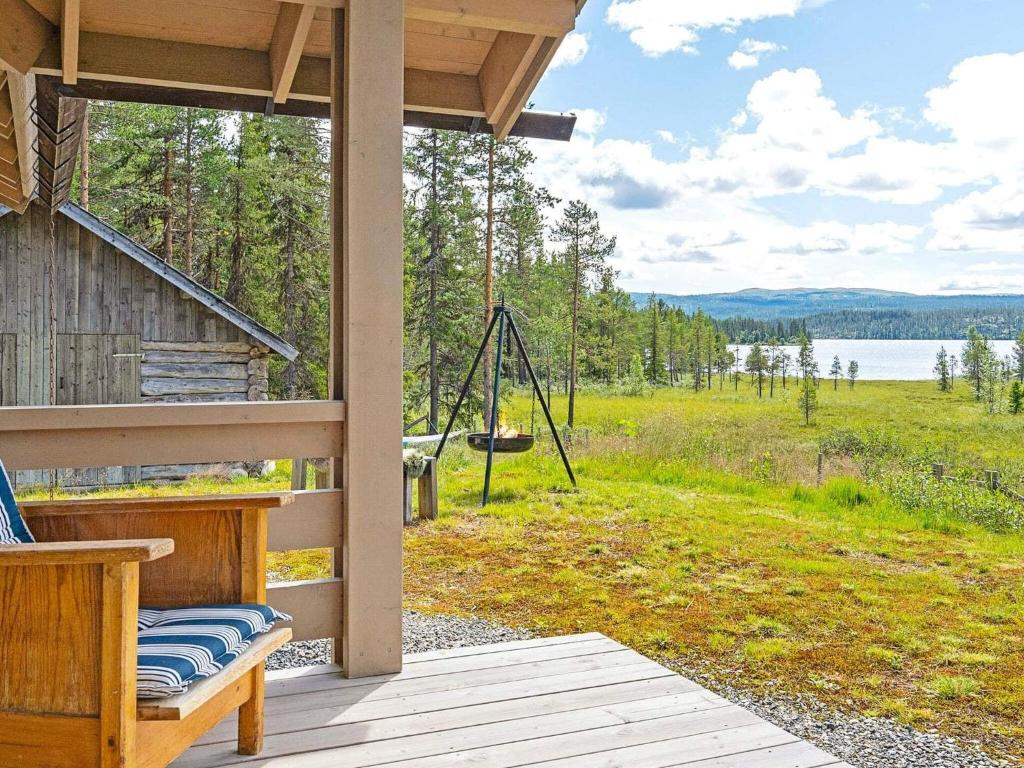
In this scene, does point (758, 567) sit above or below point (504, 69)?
below

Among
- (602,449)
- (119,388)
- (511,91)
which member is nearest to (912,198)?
(602,449)

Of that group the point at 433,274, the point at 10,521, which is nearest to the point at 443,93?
the point at 10,521

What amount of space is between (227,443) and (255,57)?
5.04 feet

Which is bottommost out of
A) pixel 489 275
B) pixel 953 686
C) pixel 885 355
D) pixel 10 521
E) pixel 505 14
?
pixel 953 686

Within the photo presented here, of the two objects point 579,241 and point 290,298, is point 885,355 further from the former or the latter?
point 290,298

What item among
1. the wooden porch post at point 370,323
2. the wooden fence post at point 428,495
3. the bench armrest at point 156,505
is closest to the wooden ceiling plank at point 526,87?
the wooden porch post at point 370,323

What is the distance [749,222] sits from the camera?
43250 millimetres

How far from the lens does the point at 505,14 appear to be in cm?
247

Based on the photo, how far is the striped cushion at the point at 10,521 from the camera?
167 cm

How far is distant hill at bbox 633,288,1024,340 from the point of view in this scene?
25.0 metres

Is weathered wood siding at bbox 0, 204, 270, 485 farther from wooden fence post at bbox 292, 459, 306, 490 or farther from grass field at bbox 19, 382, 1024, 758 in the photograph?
wooden fence post at bbox 292, 459, 306, 490

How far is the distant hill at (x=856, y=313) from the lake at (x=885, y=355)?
0.38 m

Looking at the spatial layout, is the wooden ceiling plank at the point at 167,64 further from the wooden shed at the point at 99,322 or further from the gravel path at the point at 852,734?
the wooden shed at the point at 99,322

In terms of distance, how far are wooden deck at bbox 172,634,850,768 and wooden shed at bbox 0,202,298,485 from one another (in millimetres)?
7473
